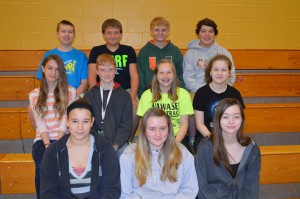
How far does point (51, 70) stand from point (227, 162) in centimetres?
131

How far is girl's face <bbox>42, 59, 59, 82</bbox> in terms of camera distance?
2318 mm

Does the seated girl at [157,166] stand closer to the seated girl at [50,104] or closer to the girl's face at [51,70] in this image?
the seated girl at [50,104]

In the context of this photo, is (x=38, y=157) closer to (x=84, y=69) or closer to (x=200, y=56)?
(x=84, y=69)

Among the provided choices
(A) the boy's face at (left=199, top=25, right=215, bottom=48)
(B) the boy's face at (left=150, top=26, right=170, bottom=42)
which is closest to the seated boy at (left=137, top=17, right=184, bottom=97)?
(B) the boy's face at (left=150, top=26, right=170, bottom=42)

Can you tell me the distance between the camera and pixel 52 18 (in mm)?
3855

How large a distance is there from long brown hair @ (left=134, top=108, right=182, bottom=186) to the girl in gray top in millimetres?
178

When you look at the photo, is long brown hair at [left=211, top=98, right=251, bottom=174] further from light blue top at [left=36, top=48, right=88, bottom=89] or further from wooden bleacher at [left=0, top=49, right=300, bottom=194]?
light blue top at [left=36, top=48, right=88, bottom=89]

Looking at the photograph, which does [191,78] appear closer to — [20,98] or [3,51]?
[20,98]

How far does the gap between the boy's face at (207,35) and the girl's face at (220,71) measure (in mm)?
693

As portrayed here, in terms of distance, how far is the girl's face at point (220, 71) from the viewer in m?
2.35

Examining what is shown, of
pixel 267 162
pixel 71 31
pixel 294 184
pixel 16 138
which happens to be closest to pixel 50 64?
pixel 71 31

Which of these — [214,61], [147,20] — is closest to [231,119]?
[214,61]

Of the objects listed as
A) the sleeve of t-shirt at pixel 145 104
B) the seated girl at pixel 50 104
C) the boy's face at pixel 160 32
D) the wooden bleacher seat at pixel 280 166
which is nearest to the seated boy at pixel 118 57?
the boy's face at pixel 160 32

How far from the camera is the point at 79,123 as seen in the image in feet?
5.93
